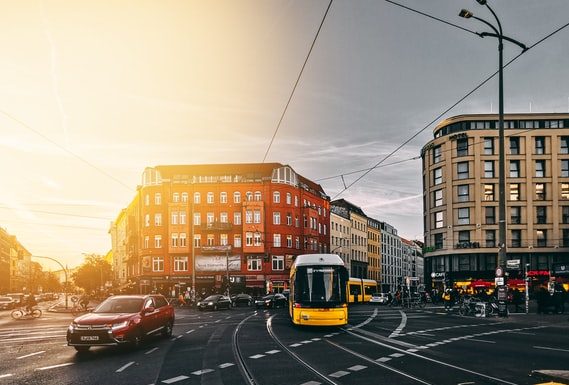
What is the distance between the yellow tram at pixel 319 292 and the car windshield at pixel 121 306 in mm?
7675

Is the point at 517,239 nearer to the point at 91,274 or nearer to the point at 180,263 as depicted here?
the point at 180,263

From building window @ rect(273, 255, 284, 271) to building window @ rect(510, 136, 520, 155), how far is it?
3432 cm

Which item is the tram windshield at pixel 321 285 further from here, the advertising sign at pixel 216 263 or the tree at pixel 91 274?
the tree at pixel 91 274

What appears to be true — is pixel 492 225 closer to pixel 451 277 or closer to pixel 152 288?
pixel 451 277

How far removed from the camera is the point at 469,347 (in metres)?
16.1

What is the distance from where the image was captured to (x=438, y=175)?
77375mm

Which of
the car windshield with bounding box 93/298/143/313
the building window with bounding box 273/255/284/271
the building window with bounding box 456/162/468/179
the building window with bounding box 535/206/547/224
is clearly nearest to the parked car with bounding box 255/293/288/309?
the building window with bounding box 273/255/284/271

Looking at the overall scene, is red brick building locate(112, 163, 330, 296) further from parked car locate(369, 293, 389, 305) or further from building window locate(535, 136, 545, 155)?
building window locate(535, 136, 545, 155)

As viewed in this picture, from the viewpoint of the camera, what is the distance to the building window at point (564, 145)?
72500 millimetres

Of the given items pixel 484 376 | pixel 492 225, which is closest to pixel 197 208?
pixel 492 225

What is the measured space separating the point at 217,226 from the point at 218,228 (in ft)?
1.04

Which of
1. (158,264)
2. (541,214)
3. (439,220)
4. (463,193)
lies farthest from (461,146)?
(158,264)

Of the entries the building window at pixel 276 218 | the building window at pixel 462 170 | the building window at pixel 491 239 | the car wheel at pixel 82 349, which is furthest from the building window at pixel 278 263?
the car wheel at pixel 82 349

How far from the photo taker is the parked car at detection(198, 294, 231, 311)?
4800cm
